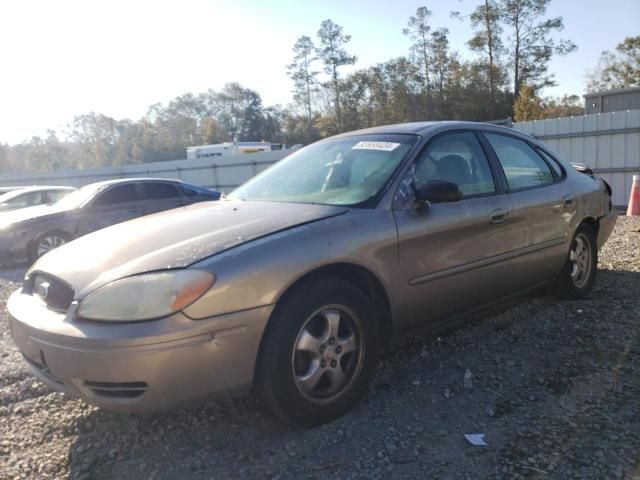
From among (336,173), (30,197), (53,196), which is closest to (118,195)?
(53,196)

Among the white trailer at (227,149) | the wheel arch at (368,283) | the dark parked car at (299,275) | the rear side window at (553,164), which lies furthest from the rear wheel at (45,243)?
the white trailer at (227,149)

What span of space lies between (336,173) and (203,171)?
59.9ft

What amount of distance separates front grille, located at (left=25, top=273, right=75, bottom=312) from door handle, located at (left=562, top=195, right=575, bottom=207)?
143 inches

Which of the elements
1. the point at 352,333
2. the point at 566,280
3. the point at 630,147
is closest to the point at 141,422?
the point at 352,333

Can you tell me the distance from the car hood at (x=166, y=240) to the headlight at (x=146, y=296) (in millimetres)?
53

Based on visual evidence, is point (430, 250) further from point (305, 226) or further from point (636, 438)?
point (636, 438)

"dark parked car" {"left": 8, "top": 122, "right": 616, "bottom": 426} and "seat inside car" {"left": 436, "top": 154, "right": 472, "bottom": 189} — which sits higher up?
"seat inside car" {"left": 436, "top": 154, "right": 472, "bottom": 189}

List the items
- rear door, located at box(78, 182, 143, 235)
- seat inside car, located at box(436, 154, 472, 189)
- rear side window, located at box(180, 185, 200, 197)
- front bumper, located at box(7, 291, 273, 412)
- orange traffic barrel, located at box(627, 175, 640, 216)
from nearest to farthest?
1. front bumper, located at box(7, 291, 273, 412)
2. seat inside car, located at box(436, 154, 472, 189)
3. rear door, located at box(78, 182, 143, 235)
4. orange traffic barrel, located at box(627, 175, 640, 216)
5. rear side window, located at box(180, 185, 200, 197)

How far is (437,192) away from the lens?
3027 mm

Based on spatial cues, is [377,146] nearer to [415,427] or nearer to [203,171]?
[415,427]

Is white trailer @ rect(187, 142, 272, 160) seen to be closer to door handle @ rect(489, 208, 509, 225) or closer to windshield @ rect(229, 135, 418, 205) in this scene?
windshield @ rect(229, 135, 418, 205)

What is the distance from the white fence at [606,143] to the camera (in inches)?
439

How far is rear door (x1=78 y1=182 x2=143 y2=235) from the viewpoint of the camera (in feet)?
28.3

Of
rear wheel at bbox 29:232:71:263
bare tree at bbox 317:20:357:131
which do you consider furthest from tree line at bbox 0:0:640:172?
rear wheel at bbox 29:232:71:263
